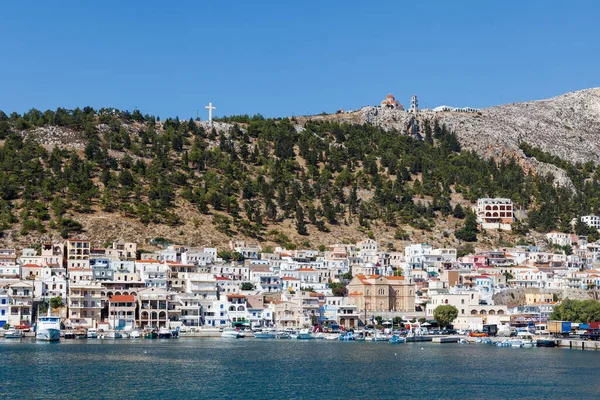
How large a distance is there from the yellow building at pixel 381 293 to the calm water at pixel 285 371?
27588 millimetres

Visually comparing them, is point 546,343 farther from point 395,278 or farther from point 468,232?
point 468,232

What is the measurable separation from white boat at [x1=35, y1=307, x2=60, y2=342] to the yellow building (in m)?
39.8

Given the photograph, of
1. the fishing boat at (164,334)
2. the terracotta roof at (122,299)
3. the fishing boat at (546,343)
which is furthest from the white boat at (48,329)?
the fishing boat at (546,343)

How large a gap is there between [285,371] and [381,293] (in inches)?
2248

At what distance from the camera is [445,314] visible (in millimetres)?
127438

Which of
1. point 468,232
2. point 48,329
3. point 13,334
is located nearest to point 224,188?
point 468,232

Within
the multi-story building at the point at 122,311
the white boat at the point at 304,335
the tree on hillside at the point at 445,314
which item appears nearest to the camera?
the multi-story building at the point at 122,311

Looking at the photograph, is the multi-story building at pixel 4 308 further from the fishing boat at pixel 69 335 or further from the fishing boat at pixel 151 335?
the fishing boat at pixel 151 335

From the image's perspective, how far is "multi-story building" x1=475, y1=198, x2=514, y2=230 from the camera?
6944 inches

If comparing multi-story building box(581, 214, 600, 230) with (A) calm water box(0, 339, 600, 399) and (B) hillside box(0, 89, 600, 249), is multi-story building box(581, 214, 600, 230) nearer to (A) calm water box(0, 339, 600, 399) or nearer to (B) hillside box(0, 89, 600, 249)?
(B) hillside box(0, 89, 600, 249)

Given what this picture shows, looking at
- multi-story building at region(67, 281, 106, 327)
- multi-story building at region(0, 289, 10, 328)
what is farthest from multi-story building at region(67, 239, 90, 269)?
multi-story building at region(0, 289, 10, 328)

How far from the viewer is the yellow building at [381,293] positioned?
436ft

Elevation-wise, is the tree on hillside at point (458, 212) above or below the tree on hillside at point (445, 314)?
above

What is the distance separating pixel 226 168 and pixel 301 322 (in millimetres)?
53799
